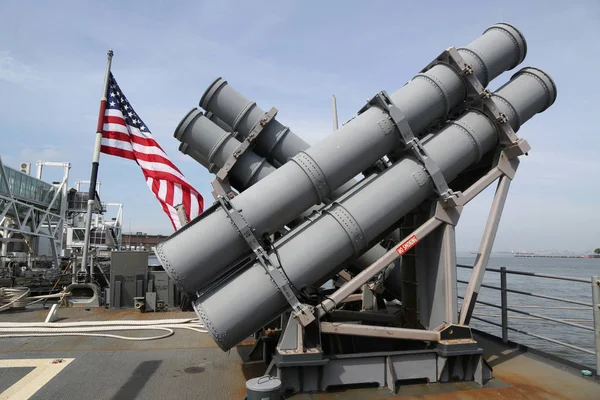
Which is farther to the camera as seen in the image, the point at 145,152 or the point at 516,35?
the point at 145,152

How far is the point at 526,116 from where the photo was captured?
6.53 metres

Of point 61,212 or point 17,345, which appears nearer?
point 17,345

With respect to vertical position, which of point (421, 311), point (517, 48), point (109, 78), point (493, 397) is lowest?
point (493, 397)

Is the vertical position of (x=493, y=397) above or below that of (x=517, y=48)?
below

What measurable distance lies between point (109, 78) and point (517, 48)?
9.57m

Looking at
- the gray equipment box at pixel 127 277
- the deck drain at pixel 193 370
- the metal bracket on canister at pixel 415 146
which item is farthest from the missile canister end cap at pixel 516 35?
the gray equipment box at pixel 127 277

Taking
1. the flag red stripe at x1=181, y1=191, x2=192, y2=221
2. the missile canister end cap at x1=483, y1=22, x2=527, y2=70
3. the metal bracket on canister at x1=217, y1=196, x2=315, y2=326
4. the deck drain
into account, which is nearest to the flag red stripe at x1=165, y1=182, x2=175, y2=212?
the flag red stripe at x1=181, y1=191, x2=192, y2=221

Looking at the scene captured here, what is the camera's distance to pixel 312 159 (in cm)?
545

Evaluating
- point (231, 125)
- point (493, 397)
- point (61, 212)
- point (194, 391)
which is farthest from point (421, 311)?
point (61, 212)

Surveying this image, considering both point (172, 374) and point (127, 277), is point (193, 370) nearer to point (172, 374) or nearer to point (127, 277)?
point (172, 374)

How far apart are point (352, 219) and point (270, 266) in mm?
1174

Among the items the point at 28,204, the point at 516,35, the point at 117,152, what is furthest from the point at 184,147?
the point at 28,204

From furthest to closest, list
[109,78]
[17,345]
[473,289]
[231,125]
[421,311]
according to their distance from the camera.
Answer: [109,78]
[17,345]
[231,125]
[421,311]
[473,289]

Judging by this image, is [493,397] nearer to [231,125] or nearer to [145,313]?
[231,125]
